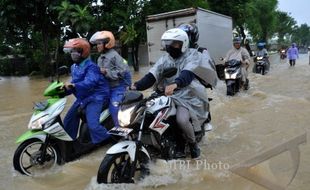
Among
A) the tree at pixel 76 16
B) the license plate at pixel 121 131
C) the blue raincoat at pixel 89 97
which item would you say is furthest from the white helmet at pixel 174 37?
the tree at pixel 76 16

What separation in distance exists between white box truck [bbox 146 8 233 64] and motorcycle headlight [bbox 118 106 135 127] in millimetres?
12687

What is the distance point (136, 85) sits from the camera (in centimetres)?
503

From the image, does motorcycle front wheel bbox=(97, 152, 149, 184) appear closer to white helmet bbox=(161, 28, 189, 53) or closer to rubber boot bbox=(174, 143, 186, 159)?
rubber boot bbox=(174, 143, 186, 159)

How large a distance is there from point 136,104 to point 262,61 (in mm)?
13910

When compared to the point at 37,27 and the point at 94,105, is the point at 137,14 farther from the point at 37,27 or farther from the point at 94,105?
the point at 94,105

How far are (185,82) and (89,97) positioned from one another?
4.89 ft

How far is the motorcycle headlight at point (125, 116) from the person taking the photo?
4.33 metres

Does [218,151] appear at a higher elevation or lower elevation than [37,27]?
lower

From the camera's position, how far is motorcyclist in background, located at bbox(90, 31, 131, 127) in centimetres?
603

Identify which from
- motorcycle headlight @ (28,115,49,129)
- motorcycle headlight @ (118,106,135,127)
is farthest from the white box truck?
motorcycle headlight @ (118,106,135,127)

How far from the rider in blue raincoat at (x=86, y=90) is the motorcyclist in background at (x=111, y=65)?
8.1 inches

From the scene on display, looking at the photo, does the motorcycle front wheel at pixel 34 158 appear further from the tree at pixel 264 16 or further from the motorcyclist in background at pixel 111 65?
the tree at pixel 264 16

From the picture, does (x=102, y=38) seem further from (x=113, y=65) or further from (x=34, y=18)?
(x=34, y=18)

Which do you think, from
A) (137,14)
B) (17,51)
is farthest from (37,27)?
(17,51)
